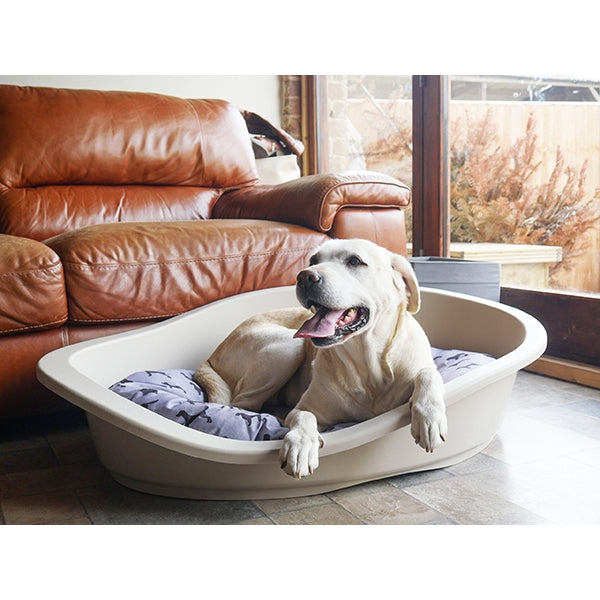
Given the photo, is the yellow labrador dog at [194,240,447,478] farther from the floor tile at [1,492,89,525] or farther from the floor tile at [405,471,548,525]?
the floor tile at [1,492,89,525]

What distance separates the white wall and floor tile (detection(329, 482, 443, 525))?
3.00m

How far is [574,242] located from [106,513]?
190cm

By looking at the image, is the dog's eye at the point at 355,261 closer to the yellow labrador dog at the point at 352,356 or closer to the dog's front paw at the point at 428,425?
the yellow labrador dog at the point at 352,356

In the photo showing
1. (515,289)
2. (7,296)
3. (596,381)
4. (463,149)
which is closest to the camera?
(7,296)

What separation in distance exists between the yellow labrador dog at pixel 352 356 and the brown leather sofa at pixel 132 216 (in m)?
0.49

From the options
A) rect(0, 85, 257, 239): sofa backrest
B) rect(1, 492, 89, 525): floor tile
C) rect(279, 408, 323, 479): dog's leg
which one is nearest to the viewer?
rect(279, 408, 323, 479): dog's leg

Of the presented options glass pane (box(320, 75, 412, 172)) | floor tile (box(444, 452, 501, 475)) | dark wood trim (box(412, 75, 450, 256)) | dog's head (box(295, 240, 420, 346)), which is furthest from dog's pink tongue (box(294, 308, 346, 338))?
glass pane (box(320, 75, 412, 172))

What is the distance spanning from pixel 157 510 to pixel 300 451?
1.19ft

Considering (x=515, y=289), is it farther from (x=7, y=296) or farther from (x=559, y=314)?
(x=7, y=296)

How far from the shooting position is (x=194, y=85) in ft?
13.2

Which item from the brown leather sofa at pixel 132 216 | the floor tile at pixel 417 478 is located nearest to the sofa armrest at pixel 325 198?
the brown leather sofa at pixel 132 216

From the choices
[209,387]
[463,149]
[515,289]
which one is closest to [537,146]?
[463,149]

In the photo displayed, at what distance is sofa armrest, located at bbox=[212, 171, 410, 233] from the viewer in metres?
2.37

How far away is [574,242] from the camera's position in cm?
256
